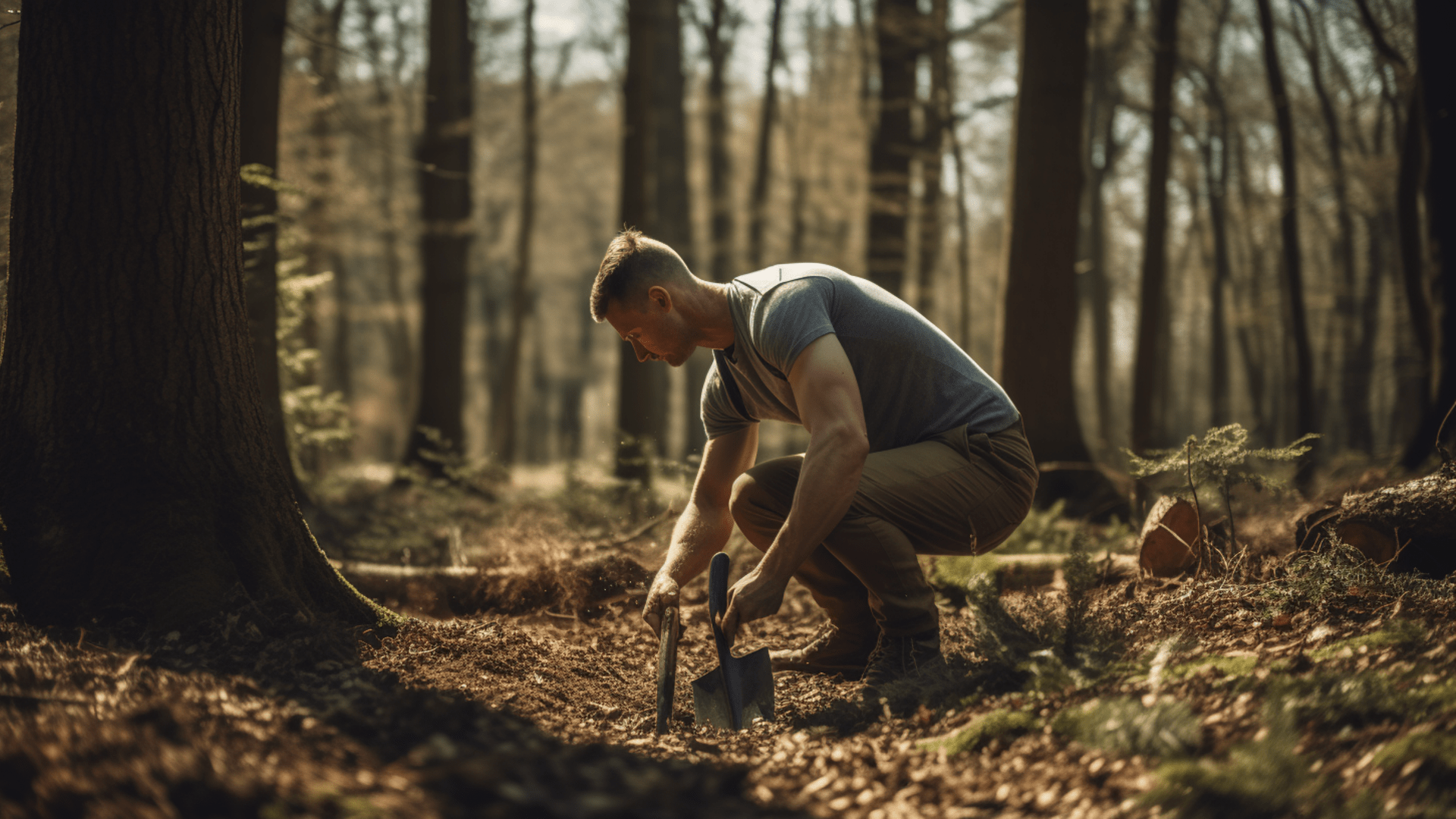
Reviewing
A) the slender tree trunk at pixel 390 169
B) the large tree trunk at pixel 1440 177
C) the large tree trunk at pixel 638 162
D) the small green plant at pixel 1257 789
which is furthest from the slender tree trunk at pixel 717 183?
the small green plant at pixel 1257 789

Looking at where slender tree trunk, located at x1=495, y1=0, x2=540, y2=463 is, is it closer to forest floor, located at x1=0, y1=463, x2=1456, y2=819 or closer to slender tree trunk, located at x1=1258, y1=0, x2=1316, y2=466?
slender tree trunk, located at x1=1258, y1=0, x2=1316, y2=466

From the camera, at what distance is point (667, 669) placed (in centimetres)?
307

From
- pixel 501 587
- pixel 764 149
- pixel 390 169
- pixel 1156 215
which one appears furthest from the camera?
pixel 390 169

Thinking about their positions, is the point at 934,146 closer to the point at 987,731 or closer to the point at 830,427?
the point at 830,427

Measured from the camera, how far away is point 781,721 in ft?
9.98

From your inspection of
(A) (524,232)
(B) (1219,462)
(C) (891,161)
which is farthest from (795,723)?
(A) (524,232)

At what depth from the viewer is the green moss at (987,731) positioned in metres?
2.41

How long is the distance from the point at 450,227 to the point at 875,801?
31.1ft

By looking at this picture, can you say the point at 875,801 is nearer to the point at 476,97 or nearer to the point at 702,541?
the point at 702,541

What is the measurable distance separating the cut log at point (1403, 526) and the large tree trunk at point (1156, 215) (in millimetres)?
4447

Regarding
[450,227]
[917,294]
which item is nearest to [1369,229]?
[917,294]

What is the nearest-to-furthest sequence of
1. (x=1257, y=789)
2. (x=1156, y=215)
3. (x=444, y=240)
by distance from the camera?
(x=1257, y=789) → (x=1156, y=215) → (x=444, y=240)

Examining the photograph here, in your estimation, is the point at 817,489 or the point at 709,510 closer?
the point at 817,489

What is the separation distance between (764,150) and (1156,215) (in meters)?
9.16
